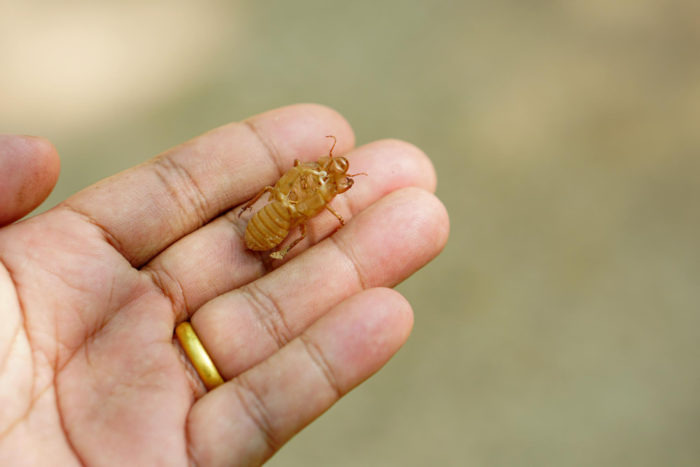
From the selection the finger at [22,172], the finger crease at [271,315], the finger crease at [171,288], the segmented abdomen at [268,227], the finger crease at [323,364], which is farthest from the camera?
the segmented abdomen at [268,227]

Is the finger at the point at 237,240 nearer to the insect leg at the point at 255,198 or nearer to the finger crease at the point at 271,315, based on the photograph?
the insect leg at the point at 255,198

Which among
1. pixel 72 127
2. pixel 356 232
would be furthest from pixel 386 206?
pixel 72 127

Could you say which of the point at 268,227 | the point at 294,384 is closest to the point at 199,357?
the point at 294,384

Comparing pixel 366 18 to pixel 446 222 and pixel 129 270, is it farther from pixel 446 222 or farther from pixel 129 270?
pixel 129 270

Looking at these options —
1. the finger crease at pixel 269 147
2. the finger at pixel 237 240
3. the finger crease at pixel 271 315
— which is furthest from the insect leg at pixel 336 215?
the finger crease at pixel 271 315

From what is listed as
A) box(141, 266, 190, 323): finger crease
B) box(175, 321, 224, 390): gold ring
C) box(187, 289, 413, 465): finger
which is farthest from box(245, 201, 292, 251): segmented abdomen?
box(187, 289, 413, 465): finger

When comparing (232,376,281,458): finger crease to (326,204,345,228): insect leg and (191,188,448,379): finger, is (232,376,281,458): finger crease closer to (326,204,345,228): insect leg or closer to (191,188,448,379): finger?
(191,188,448,379): finger

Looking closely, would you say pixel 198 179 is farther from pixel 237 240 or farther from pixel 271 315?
pixel 271 315
